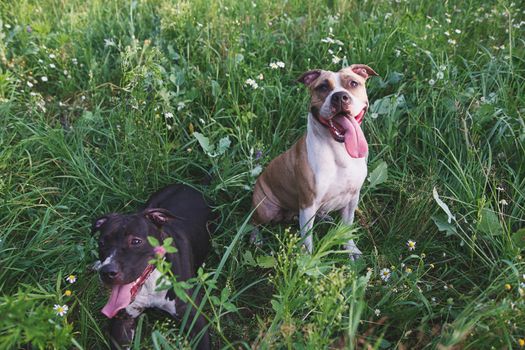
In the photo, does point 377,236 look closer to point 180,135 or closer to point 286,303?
point 286,303

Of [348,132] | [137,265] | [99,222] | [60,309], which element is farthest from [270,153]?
[60,309]

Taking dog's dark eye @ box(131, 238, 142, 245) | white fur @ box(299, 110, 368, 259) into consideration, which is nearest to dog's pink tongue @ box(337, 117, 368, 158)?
white fur @ box(299, 110, 368, 259)

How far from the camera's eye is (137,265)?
2.69 metres

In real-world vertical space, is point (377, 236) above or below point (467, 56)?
below

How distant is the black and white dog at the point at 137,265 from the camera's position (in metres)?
2.67

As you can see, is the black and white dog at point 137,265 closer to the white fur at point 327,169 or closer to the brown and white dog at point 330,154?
the brown and white dog at point 330,154

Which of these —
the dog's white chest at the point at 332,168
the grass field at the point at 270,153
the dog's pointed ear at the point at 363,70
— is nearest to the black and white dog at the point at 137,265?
the grass field at the point at 270,153

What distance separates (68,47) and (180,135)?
168 cm

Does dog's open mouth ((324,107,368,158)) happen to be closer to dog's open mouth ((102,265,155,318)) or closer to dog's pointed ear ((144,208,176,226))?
dog's pointed ear ((144,208,176,226))

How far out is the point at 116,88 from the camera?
186 inches

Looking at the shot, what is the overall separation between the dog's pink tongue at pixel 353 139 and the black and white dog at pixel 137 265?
1.14m

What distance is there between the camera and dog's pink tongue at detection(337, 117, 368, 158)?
122 inches

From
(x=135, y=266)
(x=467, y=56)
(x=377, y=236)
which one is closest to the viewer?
(x=135, y=266)

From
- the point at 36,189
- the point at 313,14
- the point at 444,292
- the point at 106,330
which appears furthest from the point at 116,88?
the point at 444,292
